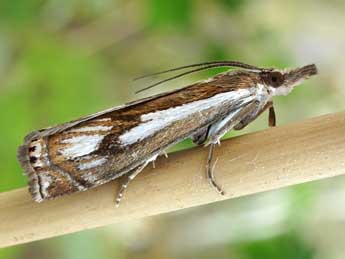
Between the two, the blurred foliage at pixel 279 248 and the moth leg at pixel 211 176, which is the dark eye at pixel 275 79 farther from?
the blurred foliage at pixel 279 248

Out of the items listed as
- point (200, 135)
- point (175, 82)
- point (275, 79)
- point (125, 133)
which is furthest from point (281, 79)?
point (175, 82)

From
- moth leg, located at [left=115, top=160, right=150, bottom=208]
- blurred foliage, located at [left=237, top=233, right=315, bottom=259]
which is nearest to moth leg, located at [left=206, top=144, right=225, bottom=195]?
moth leg, located at [left=115, top=160, right=150, bottom=208]

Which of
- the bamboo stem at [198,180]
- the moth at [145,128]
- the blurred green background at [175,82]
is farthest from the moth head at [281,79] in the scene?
the blurred green background at [175,82]

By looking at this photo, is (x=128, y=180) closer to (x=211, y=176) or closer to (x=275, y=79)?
(x=211, y=176)

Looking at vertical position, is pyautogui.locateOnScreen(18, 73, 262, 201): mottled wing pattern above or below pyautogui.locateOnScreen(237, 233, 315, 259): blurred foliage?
above

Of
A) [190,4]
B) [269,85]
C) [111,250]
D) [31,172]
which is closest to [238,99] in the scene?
[269,85]

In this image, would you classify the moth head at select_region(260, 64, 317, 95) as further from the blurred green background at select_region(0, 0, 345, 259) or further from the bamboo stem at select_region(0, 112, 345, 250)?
the blurred green background at select_region(0, 0, 345, 259)
